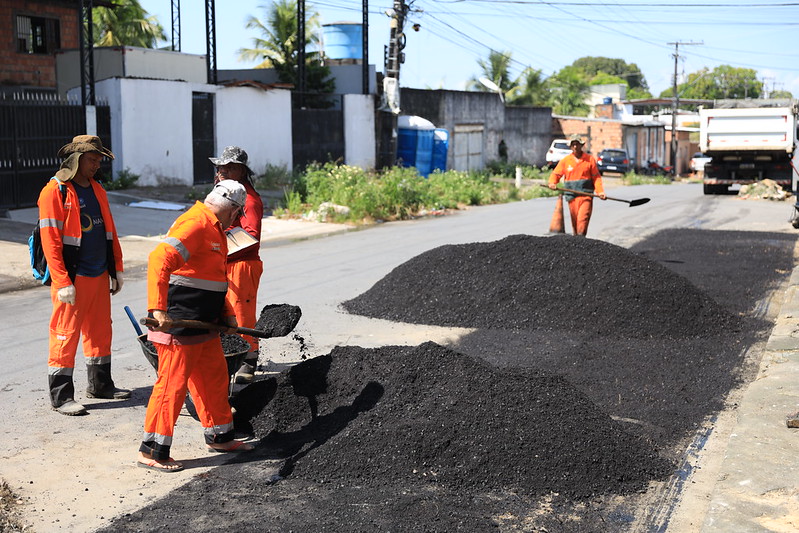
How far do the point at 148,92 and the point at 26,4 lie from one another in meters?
6.22

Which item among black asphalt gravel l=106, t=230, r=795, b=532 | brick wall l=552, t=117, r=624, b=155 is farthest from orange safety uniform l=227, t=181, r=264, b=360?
brick wall l=552, t=117, r=624, b=155

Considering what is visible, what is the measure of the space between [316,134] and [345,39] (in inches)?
220

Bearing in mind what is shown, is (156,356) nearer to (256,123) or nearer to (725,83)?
(256,123)

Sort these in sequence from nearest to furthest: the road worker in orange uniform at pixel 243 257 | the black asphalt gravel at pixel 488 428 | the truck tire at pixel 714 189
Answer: the black asphalt gravel at pixel 488 428
the road worker in orange uniform at pixel 243 257
the truck tire at pixel 714 189

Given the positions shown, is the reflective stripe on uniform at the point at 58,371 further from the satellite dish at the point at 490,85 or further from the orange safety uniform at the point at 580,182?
the satellite dish at the point at 490,85

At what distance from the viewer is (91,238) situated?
20.6 feet

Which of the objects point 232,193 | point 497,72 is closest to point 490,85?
point 497,72

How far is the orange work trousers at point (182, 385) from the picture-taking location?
5059 mm

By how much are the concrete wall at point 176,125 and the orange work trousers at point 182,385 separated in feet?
55.1

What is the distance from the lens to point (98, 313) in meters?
6.28

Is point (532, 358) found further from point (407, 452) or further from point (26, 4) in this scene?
point (26, 4)

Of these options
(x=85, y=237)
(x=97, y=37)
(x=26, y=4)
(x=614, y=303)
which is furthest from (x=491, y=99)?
(x=85, y=237)

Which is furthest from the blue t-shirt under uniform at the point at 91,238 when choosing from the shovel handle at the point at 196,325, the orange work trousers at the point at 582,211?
the orange work trousers at the point at 582,211

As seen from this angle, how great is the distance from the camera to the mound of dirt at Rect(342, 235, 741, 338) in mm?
8852
